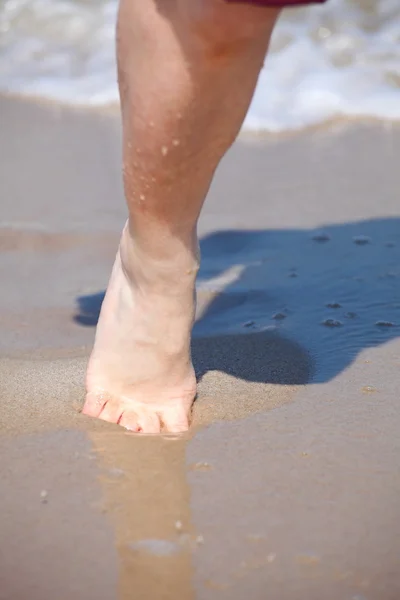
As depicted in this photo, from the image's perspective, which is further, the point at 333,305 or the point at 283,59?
the point at 283,59

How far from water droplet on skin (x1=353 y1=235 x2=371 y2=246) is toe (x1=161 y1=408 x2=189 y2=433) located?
1.04m

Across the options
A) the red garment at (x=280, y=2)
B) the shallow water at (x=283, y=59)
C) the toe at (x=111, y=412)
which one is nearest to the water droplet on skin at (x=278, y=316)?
the toe at (x=111, y=412)

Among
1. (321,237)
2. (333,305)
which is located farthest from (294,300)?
(321,237)

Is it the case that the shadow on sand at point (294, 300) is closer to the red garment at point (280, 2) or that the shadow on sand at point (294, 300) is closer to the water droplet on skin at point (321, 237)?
the water droplet on skin at point (321, 237)

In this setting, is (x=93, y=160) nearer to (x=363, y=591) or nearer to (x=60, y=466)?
(x=60, y=466)

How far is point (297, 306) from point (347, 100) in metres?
2.00

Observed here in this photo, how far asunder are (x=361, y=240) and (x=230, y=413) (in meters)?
1.03

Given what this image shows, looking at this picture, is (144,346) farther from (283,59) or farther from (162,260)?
(283,59)

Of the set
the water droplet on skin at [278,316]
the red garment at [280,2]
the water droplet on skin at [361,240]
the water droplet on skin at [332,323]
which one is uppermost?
the red garment at [280,2]

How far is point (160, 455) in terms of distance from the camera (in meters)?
1.35

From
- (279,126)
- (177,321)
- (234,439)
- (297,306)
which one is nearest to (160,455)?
(234,439)

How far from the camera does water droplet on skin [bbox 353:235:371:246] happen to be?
2373 mm

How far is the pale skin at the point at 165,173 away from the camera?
3.80 ft

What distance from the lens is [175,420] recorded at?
58.6 inches
